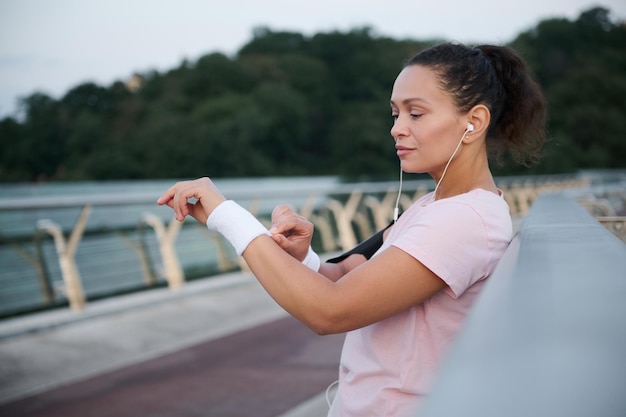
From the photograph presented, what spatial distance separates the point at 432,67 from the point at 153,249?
6860mm

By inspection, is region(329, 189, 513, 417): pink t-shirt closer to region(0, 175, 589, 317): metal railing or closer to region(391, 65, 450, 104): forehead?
region(391, 65, 450, 104): forehead

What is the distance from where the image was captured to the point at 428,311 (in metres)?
1.55

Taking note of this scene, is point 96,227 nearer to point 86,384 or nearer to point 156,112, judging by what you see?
point 86,384

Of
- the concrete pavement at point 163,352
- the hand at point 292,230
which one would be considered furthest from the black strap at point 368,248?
the concrete pavement at point 163,352

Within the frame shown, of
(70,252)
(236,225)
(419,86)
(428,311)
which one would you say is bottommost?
(70,252)

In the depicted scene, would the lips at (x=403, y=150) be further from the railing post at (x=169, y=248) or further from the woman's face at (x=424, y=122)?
the railing post at (x=169, y=248)

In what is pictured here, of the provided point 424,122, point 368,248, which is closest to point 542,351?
point 424,122

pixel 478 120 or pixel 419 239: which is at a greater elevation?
pixel 478 120

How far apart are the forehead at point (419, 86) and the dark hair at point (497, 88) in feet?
0.05

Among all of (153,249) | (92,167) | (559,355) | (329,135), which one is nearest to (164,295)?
(153,249)

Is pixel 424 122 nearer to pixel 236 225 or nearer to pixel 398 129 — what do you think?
pixel 398 129

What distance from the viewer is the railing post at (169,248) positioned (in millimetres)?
7805

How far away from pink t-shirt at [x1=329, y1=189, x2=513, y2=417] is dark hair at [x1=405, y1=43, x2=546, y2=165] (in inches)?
10.1

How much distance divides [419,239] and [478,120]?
1.46ft
